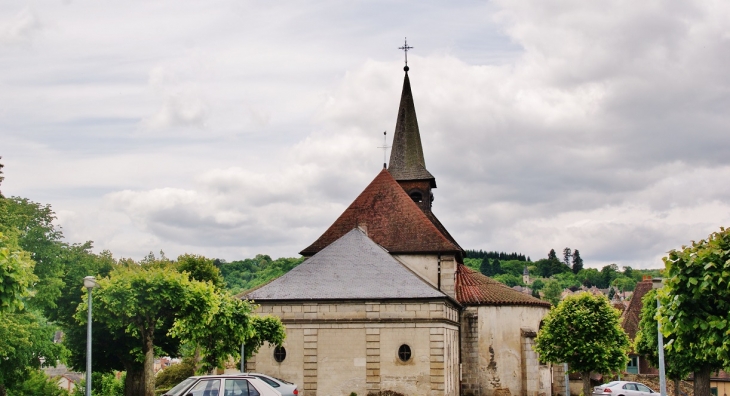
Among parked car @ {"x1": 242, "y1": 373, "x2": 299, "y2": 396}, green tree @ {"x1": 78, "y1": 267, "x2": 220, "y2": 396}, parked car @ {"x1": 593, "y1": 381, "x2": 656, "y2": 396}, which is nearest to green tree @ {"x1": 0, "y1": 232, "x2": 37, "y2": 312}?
parked car @ {"x1": 242, "y1": 373, "x2": 299, "y2": 396}

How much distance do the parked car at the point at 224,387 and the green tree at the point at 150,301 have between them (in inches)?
350

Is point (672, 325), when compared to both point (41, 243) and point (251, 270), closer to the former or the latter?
point (41, 243)

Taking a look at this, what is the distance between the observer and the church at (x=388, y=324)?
3897 cm

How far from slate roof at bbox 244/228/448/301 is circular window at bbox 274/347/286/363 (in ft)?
8.35

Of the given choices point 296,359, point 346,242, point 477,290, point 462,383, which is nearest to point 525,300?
point 477,290

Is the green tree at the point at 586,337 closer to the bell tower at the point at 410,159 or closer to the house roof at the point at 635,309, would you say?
the bell tower at the point at 410,159

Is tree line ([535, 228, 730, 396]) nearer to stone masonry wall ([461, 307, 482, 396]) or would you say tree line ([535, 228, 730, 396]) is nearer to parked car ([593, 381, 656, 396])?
parked car ([593, 381, 656, 396])

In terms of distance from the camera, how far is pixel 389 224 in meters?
49.4

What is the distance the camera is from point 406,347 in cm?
3916

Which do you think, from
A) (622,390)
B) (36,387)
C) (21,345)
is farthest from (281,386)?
(36,387)

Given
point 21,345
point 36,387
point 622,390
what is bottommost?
point 36,387

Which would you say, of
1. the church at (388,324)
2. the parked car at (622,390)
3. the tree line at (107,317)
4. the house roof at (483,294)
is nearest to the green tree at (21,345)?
the tree line at (107,317)

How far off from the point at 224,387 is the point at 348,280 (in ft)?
58.3

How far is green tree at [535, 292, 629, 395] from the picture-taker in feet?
132
